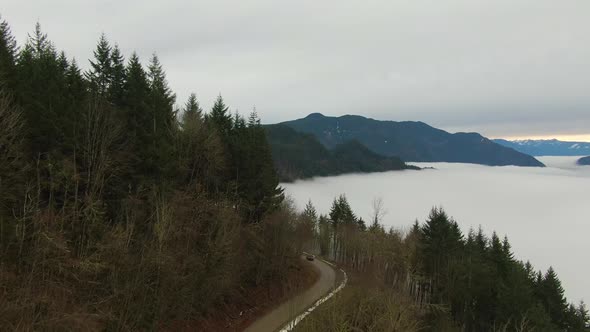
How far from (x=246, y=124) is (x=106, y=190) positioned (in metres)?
25.2

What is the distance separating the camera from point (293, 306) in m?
16.4

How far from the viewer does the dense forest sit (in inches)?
633

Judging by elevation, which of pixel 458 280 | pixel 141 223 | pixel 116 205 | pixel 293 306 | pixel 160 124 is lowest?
pixel 458 280

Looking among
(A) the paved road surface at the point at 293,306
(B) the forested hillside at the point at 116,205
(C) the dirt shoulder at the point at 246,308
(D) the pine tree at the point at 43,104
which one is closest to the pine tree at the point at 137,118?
(B) the forested hillside at the point at 116,205

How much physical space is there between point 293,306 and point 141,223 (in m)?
13.4

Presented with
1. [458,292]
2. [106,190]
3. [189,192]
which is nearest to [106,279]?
[106,190]

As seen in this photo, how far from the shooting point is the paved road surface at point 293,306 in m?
20.4

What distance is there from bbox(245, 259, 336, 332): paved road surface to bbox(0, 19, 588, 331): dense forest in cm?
274

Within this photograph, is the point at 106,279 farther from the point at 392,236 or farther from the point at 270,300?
the point at 392,236

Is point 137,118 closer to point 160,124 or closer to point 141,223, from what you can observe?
point 160,124

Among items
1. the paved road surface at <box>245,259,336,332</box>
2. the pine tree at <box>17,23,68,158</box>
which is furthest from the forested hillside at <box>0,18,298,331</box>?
the paved road surface at <box>245,259,336,332</box>

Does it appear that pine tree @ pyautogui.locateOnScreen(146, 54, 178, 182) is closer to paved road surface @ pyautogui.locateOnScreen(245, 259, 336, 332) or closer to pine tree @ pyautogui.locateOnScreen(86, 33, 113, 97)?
pine tree @ pyautogui.locateOnScreen(86, 33, 113, 97)

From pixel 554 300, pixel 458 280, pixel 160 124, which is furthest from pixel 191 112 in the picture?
pixel 554 300

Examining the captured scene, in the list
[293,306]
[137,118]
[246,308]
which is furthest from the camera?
[246,308]
